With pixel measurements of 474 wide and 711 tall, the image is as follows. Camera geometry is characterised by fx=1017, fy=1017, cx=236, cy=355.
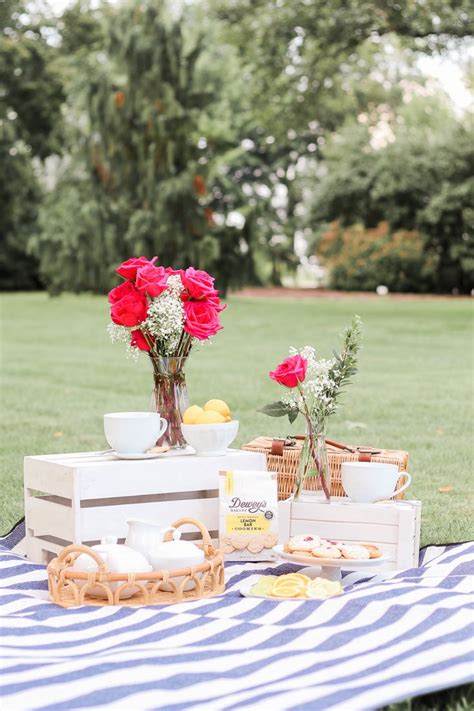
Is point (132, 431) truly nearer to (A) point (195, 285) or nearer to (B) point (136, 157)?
(A) point (195, 285)

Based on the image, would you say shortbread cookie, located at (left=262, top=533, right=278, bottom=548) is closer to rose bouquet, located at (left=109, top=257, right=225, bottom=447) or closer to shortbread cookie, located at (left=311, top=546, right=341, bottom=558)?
shortbread cookie, located at (left=311, top=546, right=341, bottom=558)

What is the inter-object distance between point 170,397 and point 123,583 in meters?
0.94

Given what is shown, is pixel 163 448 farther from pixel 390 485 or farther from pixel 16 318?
pixel 16 318

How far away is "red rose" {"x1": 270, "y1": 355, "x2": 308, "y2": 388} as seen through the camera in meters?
3.66

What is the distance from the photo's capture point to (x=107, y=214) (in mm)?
17156

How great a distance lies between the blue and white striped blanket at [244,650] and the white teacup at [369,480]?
1.28ft

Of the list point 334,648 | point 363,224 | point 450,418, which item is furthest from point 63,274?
point 334,648

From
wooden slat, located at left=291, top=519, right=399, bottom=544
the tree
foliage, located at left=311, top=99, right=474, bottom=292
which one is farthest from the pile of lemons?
foliage, located at left=311, top=99, right=474, bottom=292

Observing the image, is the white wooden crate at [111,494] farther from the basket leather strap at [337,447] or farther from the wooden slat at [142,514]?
the basket leather strap at [337,447]

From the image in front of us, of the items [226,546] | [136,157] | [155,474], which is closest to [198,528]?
[226,546]

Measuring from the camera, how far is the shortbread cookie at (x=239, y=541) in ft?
12.0

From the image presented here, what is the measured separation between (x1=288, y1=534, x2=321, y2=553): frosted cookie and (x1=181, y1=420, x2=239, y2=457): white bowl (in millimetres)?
464

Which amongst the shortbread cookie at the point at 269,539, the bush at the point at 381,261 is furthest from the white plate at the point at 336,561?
the bush at the point at 381,261

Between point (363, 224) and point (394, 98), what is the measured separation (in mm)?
9673
